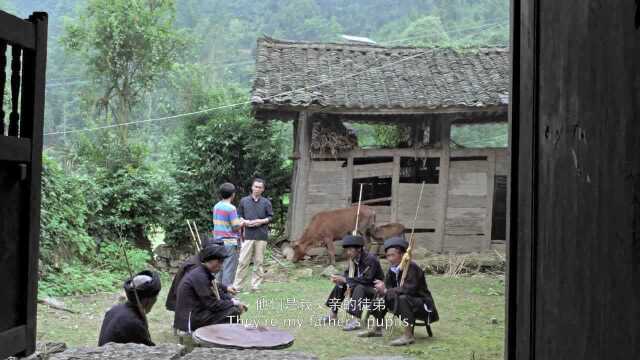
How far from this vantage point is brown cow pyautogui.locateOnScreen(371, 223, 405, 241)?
12.6m

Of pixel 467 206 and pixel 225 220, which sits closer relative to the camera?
pixel 225 220

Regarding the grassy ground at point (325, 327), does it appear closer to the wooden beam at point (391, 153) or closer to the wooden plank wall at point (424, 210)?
the wooden plank wall at point (424, 210)

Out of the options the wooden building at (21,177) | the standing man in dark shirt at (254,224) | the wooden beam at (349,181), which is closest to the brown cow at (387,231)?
the wooden beam at (349,181)

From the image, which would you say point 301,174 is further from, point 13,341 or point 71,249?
point 13,341

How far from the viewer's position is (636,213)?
115 cm

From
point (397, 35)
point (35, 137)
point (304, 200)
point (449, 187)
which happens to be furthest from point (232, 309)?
point (397, 35)

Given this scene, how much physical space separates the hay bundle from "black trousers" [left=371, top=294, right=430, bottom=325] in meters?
5.33

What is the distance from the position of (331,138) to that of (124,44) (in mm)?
8187

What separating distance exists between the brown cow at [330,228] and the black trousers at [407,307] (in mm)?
4804

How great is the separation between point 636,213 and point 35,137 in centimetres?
190

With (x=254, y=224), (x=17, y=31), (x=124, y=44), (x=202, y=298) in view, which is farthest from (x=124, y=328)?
(x=124, y=44)

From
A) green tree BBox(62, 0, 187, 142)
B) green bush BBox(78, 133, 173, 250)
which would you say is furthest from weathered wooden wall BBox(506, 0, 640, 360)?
green tree BBox(62, 0, 187, 142)

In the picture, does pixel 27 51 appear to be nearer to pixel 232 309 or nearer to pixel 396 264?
pixel 232 309

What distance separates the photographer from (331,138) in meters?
12.6
